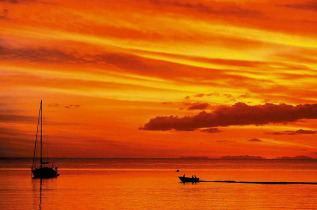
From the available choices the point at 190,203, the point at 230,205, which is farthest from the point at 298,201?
the point at 190,203

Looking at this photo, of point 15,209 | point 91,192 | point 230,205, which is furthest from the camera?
point 91,192

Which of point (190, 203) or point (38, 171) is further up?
point (38, 171)

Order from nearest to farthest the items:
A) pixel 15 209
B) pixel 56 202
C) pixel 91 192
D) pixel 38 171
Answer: pixel 15 209 < pixel 56 202 < pixel 91 192 < pixel 38 171

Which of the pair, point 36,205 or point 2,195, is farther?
point 2,195

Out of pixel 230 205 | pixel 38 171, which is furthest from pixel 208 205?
pixel 38 171

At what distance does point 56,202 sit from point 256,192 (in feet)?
129

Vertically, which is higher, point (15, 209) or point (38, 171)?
point (38, 171)

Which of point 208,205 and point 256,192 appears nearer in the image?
point 208,205

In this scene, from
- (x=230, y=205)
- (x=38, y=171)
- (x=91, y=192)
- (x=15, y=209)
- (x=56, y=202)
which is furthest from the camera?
(x=38, y=171)

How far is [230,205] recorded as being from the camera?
262ft

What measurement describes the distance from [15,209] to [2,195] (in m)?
20.4

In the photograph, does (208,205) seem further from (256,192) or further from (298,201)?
(256,192)

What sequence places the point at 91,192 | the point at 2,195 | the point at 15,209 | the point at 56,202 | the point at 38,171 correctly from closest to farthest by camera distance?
the point at 15,209 < the point at 56,202 < the point at 2,195 < the point at 91,192 < the point at 38,171

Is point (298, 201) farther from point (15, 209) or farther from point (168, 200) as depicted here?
point (15, 209)
